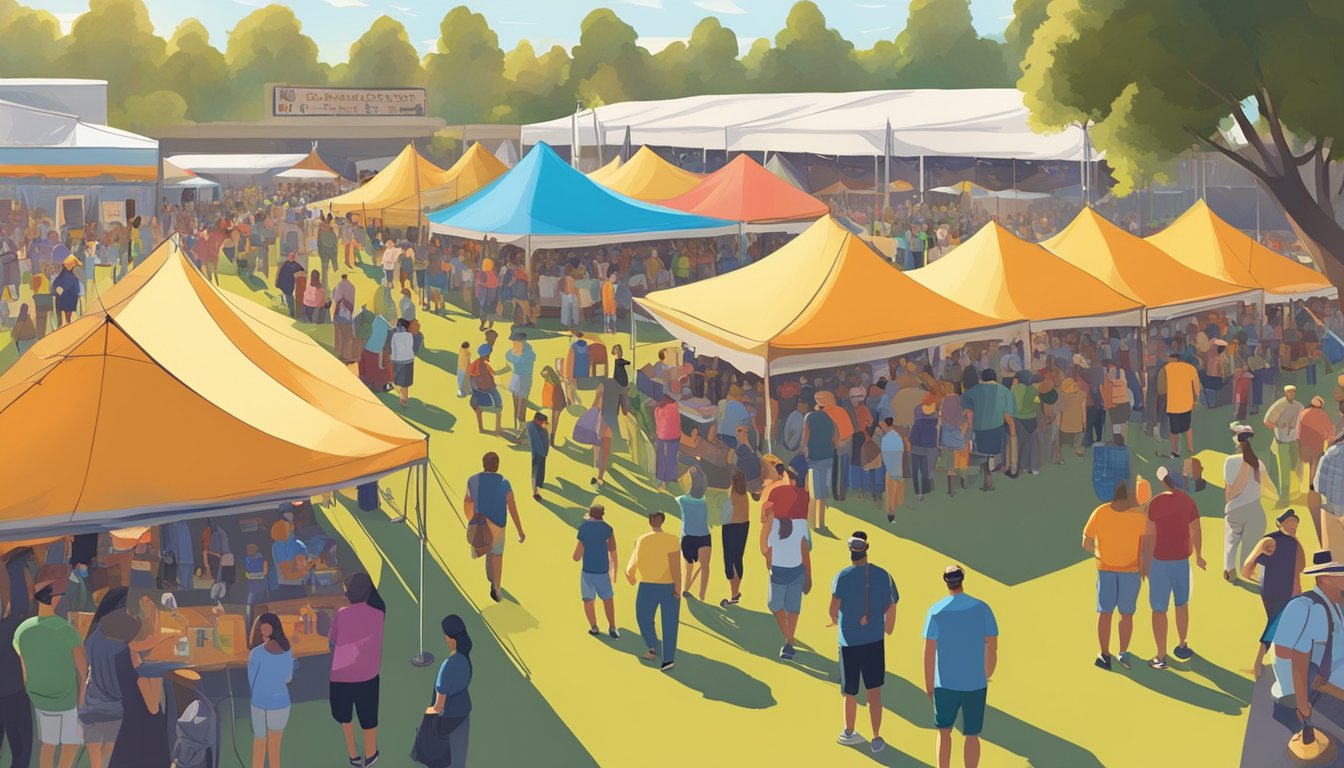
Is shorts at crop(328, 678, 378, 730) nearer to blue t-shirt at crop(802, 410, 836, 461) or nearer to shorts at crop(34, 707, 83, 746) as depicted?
shorts at crop(34, 707, 83, 746)

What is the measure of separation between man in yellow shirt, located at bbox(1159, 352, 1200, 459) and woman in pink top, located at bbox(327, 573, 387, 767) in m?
10.6

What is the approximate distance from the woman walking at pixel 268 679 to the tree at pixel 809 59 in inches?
3908

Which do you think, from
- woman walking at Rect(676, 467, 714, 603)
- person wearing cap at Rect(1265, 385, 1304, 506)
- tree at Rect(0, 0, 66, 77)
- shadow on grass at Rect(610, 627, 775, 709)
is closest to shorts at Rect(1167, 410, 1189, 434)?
person wearing cap at Rect(1265, 385, 1304, 506)

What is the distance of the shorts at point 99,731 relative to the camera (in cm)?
734

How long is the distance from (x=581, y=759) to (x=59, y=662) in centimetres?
295

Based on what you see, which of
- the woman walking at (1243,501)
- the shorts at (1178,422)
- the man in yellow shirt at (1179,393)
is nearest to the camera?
Result: the woman walking at (1243,501)

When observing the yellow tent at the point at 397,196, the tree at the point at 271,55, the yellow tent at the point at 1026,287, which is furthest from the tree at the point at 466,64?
the yellow tent at the point at 1026,287

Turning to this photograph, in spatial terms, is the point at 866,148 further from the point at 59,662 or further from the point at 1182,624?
the point at 59,662

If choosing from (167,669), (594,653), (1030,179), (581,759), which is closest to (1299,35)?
(594,653)

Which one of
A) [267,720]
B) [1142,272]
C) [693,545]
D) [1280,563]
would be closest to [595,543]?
[693,545]

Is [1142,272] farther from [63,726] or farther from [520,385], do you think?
[63,726]

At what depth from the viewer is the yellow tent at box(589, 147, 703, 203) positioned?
32.9 metres

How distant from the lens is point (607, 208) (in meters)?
26.1

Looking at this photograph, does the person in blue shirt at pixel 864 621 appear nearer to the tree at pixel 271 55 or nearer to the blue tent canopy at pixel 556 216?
the blue tent canopy at pixel 556 216
